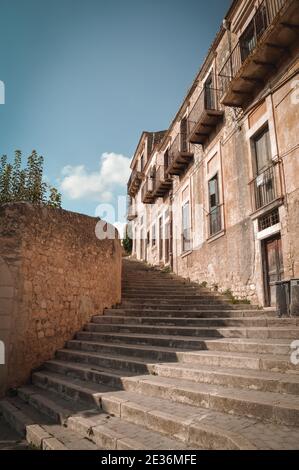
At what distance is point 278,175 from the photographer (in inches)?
307

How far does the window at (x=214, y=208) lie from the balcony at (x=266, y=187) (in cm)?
212

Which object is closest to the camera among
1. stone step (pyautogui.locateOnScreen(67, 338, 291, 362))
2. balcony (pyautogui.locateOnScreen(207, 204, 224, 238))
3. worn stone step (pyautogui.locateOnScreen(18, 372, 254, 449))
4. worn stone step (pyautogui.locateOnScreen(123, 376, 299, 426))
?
worn stone step (pyautogui.locateOnScreen(18, 372, 254, 449))

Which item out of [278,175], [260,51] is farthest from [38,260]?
[260,51]

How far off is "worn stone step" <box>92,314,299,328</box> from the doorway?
246 cm

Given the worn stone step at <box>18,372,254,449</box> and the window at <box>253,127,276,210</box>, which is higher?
the window at <box>253,127,276,210</box>

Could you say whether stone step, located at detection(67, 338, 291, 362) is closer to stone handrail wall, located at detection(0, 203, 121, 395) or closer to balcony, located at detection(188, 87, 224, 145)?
stone handrail wall, located at detection(0, 203, 121, 395)

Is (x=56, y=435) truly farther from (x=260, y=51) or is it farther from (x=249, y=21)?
(x=249, y=21)

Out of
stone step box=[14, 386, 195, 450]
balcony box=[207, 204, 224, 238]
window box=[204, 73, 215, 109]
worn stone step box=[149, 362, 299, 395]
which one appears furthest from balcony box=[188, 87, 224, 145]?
stone step box=[14, 386, 195, 450]

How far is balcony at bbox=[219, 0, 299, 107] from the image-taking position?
23.8 feet

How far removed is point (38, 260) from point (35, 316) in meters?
1.17

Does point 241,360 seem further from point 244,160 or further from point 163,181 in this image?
point 163,181

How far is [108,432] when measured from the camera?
323cm

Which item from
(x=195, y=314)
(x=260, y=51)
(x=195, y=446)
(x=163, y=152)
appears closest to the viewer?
(x=195, y=446)

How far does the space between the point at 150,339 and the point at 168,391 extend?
1955mm
